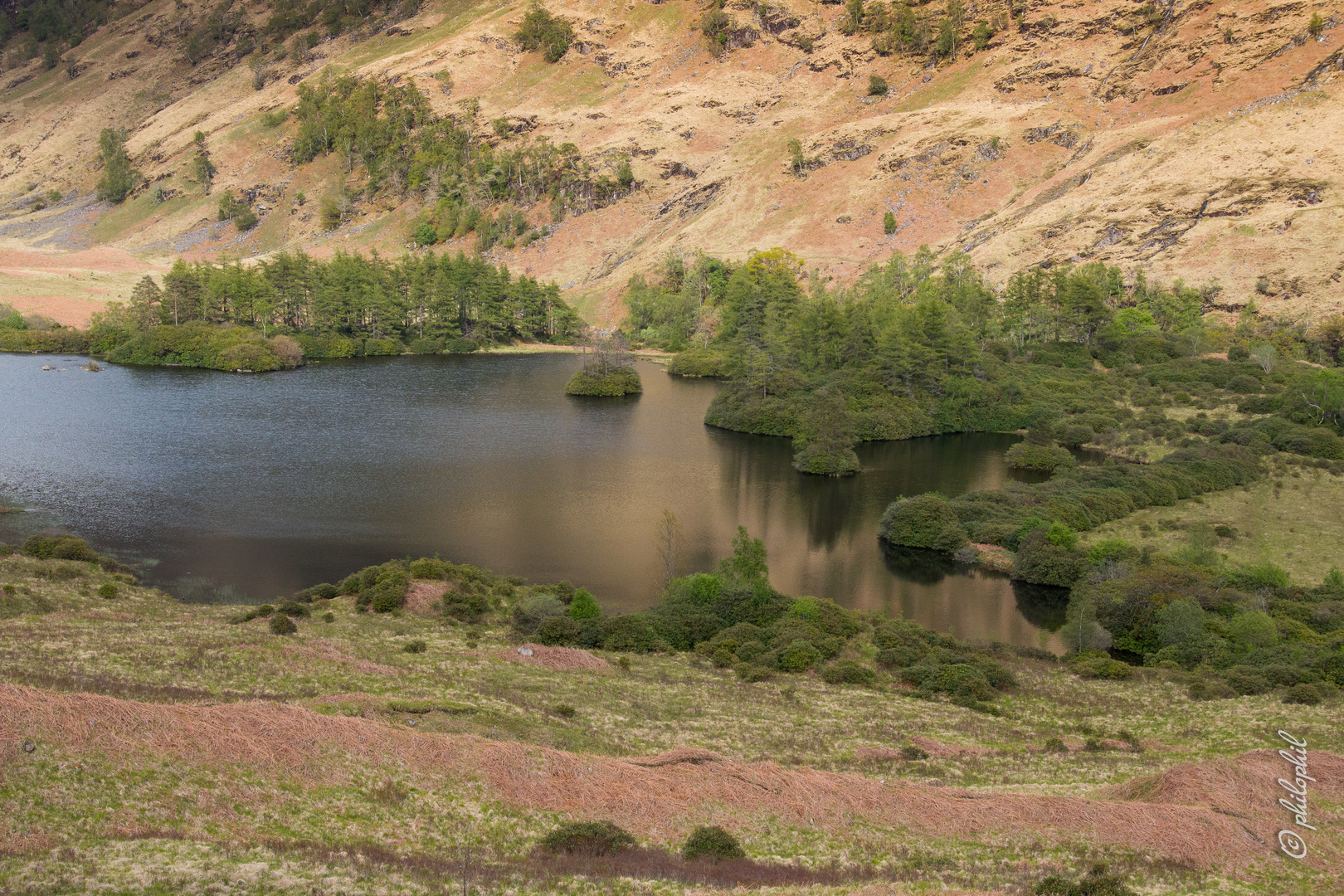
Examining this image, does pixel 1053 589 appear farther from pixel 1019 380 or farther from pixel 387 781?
pixel 1019 380

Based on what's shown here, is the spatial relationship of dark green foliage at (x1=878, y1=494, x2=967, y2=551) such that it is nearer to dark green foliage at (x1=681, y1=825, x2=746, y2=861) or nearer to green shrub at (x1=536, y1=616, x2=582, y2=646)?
green shrub at (x1=536, y1=616, x2=582, y2=646)

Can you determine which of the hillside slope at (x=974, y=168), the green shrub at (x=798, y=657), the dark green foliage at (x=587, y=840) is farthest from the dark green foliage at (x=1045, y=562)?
the hillside slope at (x=974, y=168)

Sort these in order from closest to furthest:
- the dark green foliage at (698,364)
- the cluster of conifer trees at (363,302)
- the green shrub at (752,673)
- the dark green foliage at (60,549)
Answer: the green shrub at (752,673)
the dark green foliage at (60,549)
the dark green foliage at (698,364)
the cluster of conifer trees at (363,302)

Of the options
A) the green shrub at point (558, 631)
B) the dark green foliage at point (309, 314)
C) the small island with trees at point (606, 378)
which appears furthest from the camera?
the dark green foliage at point (309, 314)

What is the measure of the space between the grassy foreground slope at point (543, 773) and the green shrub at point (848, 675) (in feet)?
5.34

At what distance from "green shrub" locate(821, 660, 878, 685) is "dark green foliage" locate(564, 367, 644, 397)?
65.4 metres

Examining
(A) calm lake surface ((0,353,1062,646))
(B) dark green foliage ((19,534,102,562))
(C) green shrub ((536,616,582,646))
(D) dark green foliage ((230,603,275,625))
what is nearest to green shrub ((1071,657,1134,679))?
(A) calm lake surface ((0,353,1062,646))

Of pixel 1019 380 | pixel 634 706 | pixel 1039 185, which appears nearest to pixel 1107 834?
pixel 634 706

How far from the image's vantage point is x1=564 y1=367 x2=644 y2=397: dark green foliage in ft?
320

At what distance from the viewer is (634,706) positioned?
92.8ft

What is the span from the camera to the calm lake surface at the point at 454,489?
46688 millimetres

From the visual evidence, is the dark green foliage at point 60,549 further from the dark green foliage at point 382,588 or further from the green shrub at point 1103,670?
the green shrub at point 1103,670

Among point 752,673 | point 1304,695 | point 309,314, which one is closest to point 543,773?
point 752,673

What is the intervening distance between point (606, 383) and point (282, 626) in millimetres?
67869
